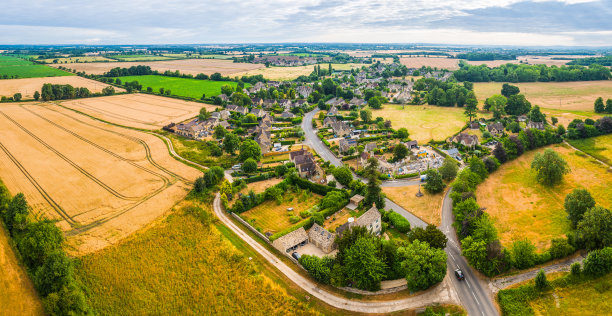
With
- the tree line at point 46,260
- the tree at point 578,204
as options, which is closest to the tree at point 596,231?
the tree at point 578,204

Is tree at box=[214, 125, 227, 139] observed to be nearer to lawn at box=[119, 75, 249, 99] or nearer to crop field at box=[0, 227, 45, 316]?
crop field at box=[0, 227, 45, 316]

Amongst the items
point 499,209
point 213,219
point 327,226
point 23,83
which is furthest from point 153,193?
point 23,83

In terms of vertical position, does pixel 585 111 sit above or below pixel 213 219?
above

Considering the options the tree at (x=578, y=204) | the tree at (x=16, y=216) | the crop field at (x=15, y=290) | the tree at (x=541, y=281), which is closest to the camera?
the crop field at (x=15, y=290)

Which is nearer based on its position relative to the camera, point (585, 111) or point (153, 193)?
point (153, 193)

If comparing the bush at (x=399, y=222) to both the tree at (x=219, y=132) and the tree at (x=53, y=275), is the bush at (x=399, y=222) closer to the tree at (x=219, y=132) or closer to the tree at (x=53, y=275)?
the tree at (x=53, y=275)

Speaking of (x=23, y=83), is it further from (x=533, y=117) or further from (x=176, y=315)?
(x=533, y=117)

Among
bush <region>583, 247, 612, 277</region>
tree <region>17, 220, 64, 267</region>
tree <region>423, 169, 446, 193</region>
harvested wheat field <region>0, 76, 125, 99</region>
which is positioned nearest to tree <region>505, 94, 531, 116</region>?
tree <region>423, 169, 446, 193</region>
